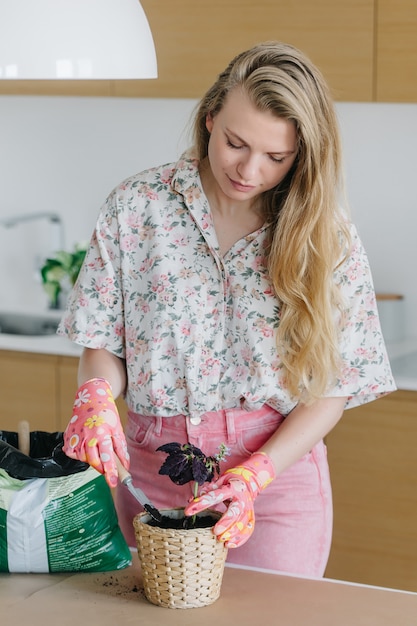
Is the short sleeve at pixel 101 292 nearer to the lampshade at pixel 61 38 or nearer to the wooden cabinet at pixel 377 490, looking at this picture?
the lampshade at pixel 61 38

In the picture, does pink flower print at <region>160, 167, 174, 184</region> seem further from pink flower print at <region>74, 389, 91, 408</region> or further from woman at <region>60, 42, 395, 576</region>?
pink flower print at <region>74, 389, 91, 408</region>

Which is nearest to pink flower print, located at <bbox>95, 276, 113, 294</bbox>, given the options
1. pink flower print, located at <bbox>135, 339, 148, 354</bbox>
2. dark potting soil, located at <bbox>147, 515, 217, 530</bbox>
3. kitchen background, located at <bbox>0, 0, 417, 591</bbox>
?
pink flower print, located at <bbox>135, 339, 148, 354</bbox>

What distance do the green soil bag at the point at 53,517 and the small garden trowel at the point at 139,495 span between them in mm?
34

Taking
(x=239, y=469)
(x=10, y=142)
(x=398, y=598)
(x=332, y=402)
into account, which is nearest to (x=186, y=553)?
(x=239, y=469)

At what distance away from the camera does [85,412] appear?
156cm

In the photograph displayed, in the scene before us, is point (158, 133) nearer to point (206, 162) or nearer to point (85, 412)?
point (206, 162)

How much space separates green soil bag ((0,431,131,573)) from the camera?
59.9 inches

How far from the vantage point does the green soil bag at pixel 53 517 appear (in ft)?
4.99

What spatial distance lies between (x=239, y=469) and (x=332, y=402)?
285 millimetres

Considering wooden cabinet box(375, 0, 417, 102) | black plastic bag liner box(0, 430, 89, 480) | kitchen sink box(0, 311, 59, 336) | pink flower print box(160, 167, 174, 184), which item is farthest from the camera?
kitchen sink box(0, 311, 59, 336)

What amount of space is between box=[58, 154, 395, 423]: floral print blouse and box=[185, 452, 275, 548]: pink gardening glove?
163 mm

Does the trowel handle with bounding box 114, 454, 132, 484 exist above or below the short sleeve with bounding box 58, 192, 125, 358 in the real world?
below

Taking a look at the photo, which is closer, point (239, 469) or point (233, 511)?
point (233, 511)

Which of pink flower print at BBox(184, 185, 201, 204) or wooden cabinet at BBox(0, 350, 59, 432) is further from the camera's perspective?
wooden cabinet at BBox(0, 350, 59, 432)
